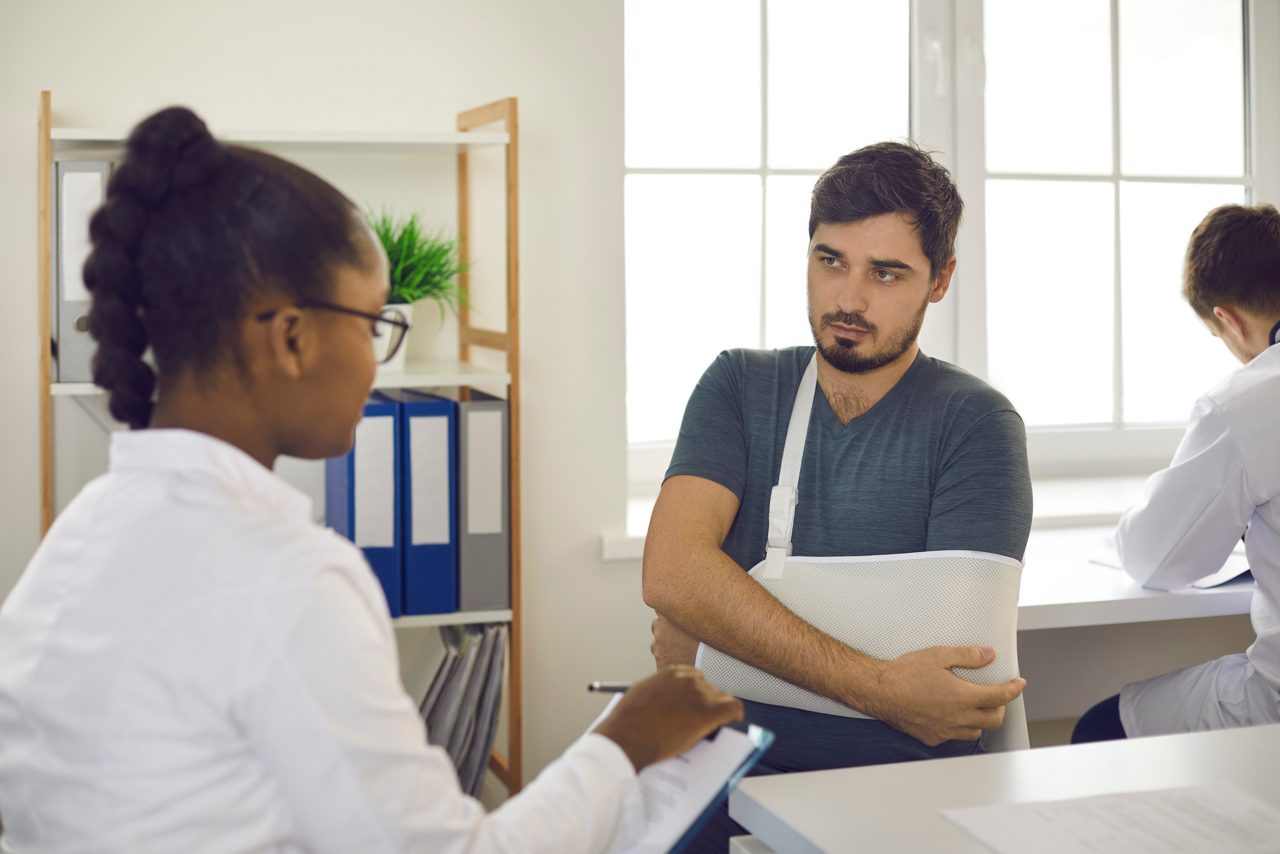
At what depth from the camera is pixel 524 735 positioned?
94.3 inches

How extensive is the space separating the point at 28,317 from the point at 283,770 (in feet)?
5.44

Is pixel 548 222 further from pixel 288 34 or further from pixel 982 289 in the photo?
pixel 982 289

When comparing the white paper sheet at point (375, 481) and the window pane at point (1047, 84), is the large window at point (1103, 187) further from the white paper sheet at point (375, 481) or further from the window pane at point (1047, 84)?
the white paper sheet at point (375, 481)

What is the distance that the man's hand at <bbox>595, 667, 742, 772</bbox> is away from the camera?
1021mm

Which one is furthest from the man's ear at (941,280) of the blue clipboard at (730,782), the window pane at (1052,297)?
the window pane at (1052,297)

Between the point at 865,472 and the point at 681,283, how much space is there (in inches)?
40.5

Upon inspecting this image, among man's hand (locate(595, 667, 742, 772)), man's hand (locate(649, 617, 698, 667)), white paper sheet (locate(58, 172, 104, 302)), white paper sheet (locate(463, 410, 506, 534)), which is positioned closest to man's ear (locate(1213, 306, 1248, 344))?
man's hand (locate(649, 617, 698, 667))

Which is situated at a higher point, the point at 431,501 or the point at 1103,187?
the point at 1103,187

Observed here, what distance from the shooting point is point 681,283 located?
Answer: 2.63 metres

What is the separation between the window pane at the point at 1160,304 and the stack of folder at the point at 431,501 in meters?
1.67

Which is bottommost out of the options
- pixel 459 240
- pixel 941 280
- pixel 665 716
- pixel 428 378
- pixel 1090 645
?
pixel 1090 645

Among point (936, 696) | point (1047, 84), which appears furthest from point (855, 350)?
point (1047, 84)

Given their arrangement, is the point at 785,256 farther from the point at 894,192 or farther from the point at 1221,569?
→ the point at 1221,569

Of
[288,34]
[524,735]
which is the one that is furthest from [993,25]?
[524,735]
